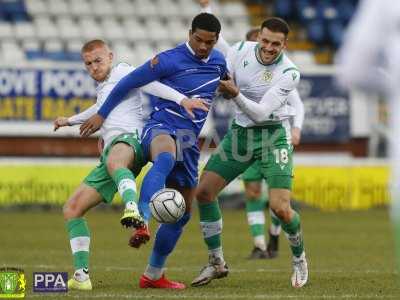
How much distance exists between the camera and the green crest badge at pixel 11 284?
8312mm

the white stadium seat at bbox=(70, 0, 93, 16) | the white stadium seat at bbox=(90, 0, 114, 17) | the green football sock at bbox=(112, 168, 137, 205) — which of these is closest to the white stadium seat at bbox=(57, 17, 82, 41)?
the white stadium seat at bbox=(70, 0, 93, 16)

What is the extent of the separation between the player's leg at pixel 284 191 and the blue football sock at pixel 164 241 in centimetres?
90

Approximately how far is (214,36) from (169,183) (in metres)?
1.28

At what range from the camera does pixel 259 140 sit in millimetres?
10422

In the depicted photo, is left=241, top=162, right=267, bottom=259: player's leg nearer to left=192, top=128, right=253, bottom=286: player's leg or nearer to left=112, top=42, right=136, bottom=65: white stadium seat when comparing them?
left=192, top=128, right=253, bottom=286: player's leg

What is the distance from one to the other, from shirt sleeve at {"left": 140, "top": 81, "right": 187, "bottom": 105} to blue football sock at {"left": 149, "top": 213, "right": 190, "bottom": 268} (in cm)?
100

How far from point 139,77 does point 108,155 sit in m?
0.70

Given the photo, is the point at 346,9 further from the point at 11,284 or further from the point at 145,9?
the point at 11,284

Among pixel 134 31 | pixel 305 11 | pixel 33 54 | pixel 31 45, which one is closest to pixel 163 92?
pixel 33 54

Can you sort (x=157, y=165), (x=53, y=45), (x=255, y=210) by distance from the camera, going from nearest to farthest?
(x=157, y=165) → (x=255, y=210) → (x=53, y=45)

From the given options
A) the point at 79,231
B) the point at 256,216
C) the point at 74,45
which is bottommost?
the point at 256,216


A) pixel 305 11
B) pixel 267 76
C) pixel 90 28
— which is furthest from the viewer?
pixel 305 11

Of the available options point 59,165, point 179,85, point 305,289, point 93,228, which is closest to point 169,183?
point 179,85

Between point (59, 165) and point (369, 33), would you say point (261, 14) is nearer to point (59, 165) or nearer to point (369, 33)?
point (59, 165)
